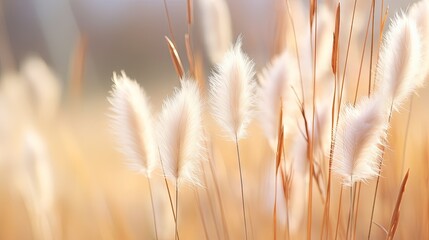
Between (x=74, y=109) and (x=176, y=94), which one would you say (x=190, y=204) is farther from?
(x=176, y=94)

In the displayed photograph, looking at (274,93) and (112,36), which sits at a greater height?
(112,36)

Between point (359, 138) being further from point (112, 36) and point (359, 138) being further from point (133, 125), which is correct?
point (112, 36)

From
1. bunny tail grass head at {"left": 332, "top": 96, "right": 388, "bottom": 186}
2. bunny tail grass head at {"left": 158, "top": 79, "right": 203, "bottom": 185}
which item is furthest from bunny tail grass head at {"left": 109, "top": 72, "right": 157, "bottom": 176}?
bunny tail grass head at {"left": 332, "top": 96, "right": 388, "bottom": 186}

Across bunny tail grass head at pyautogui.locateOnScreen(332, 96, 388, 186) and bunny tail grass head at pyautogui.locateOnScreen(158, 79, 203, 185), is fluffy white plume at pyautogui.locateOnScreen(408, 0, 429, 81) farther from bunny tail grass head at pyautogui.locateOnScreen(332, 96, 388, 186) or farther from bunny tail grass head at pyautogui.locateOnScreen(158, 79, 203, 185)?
bunny tail grass head at pyautogui.locateOnScreen(158, 79, 203, 185)

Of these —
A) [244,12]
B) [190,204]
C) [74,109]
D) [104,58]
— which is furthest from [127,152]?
[104,58]

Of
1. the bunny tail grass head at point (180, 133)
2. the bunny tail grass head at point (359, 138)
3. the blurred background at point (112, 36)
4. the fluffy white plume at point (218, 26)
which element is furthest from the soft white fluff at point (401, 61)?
the blurred background at point (112, 36)

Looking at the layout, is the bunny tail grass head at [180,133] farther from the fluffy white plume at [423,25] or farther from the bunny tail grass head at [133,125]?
the fluffy white plume at [423,25]

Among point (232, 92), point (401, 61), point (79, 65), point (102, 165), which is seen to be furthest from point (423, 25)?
point (102, 165)
